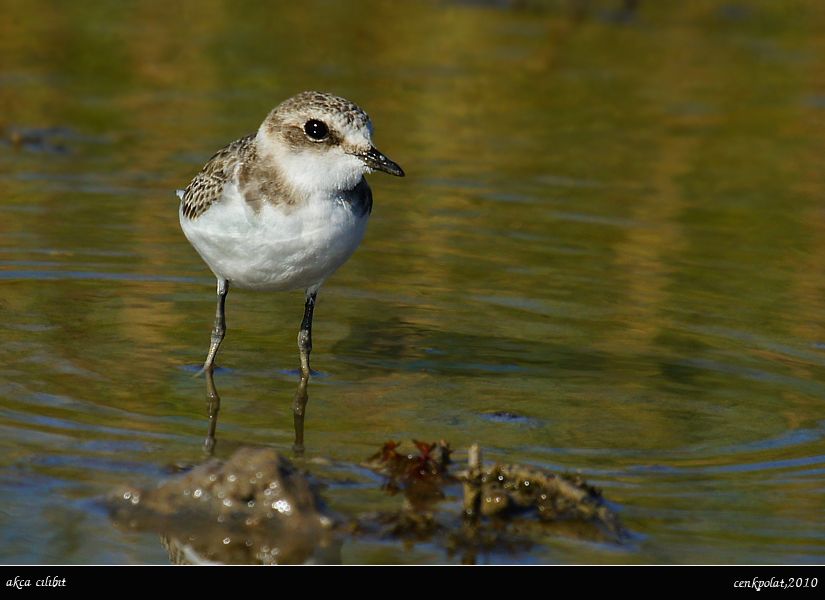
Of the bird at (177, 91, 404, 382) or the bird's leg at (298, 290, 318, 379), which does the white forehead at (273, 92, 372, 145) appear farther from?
the bird's leg at (298, 290, 318, 379)

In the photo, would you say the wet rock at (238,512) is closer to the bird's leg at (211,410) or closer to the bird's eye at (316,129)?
the bird's leg at (211,410)

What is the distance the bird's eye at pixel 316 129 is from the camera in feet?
28.2

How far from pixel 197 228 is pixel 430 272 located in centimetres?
287

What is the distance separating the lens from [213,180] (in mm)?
9016

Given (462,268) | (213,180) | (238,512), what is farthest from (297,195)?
(462,268)

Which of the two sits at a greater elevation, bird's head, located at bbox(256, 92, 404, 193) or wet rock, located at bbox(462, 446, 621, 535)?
bird's head, located at bbox(256, 92, 404, 193)

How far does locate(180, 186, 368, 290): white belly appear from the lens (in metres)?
8.48

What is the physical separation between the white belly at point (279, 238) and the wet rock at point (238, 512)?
175 cm

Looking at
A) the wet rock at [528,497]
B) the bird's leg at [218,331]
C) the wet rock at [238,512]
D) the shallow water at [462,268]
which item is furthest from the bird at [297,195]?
the wet rock at [528,497]

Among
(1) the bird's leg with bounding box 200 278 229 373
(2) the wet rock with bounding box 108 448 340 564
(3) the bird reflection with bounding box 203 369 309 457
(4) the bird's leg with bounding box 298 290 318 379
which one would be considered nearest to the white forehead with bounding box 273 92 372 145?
(4) the bird's leg with bounding box 298 290 318 379

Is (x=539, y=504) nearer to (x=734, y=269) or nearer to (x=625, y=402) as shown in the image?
(x=625, y=402)

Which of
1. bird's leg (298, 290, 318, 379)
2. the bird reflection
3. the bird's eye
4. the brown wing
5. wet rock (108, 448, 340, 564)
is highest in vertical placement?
the bird's eye

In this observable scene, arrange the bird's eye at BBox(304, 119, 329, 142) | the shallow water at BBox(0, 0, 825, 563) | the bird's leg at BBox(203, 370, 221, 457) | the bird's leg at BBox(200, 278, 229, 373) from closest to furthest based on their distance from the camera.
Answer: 1. the shallow water at BBox(0, 0, 825, 563)
2. the bird's leg at BBox(203, 370, 221, 457)
3. the bird's eye at BBox(304, 119, 329, 142)
4. the bird's leg at BBox(200, 278, 229, 373)

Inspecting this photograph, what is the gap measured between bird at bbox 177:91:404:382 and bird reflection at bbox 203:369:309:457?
649mm
